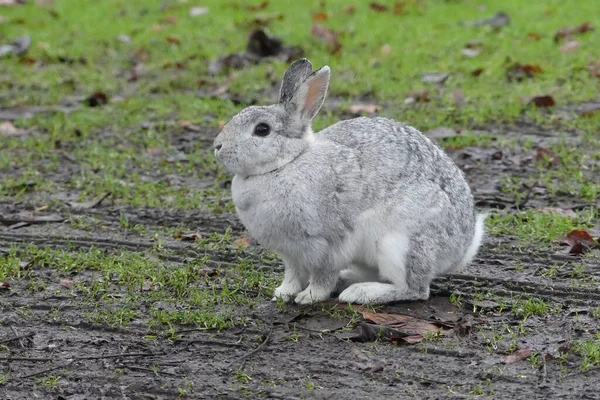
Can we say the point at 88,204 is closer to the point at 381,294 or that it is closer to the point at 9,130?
the point at 9,130

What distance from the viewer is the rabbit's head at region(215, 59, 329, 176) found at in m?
4.35

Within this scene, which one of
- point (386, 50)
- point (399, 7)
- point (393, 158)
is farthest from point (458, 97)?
point (393, 158)

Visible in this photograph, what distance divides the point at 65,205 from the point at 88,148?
1.14 meters

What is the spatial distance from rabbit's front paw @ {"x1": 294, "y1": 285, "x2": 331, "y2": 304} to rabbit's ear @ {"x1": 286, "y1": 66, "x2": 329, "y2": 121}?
83 cm

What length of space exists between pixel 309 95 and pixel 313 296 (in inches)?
38.5

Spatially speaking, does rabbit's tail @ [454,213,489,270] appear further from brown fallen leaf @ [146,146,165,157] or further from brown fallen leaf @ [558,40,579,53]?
brown fallen leaf @ [558,40,579,53]

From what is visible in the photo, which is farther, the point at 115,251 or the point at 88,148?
the point at 88,148

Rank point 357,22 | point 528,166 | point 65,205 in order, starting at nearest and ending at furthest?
point 65,205, point 528,166, point 357,22

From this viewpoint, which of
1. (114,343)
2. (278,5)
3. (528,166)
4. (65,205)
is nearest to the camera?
(114,343)

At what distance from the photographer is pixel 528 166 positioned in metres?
6.60

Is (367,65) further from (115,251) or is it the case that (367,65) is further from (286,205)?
(286,205)

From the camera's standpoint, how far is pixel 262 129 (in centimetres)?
439

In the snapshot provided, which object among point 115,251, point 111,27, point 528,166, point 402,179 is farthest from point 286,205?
point 111,27

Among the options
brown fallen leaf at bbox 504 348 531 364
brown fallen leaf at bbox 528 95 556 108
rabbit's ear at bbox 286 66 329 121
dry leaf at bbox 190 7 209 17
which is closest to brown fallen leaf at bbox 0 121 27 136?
dry leaf at bbox 190 7 209 17
